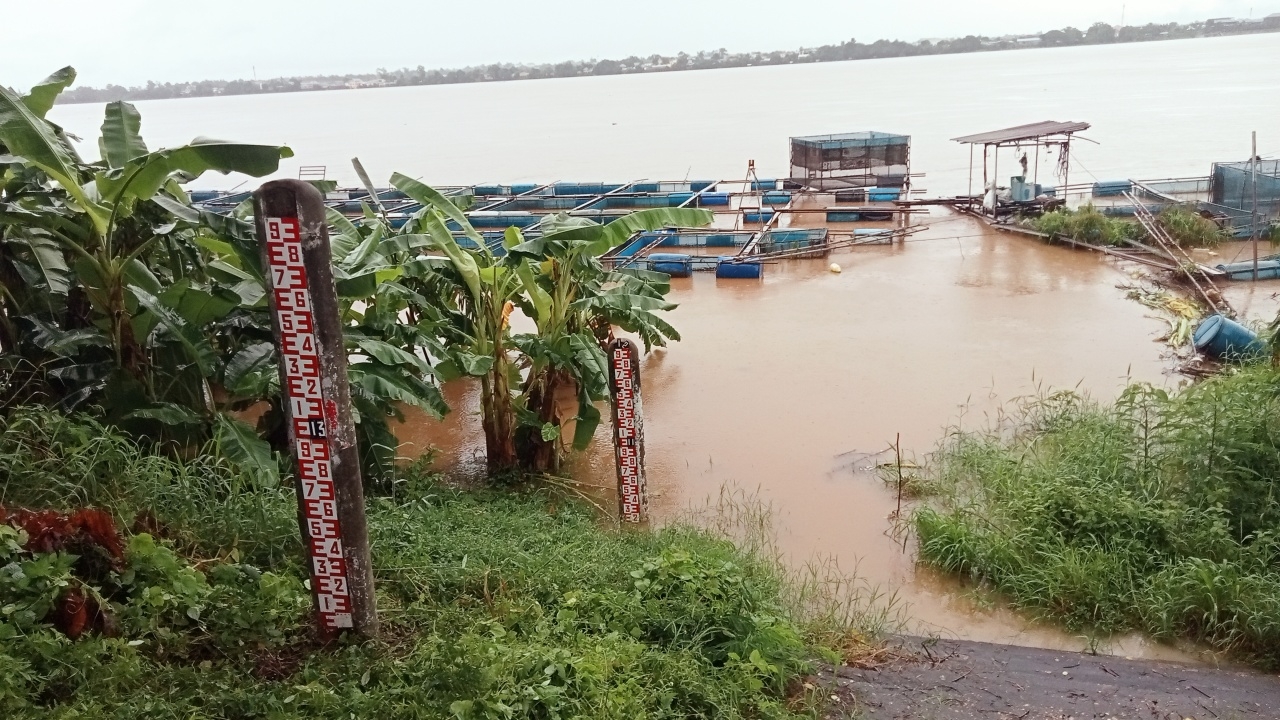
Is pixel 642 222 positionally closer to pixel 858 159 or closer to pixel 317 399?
pixel 317 399

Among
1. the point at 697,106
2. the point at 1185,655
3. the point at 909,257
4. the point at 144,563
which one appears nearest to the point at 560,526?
the point at 144,563

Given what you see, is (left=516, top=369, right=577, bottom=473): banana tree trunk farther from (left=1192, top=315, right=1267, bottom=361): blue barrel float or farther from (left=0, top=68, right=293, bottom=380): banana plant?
(left=1192, top=315, right=1267, bottom=361): blue barrel float

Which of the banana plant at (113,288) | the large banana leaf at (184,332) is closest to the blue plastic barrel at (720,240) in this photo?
the banana plant at (113,288)

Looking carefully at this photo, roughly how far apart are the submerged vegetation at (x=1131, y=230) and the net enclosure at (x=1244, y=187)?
0.94m

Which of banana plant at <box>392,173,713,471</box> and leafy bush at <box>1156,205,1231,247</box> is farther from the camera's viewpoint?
leafy bush at <box>1156,205,1231,247</box>

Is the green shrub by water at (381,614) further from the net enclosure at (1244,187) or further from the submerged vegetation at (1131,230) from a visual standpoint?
the net enclosure at (1244,187)

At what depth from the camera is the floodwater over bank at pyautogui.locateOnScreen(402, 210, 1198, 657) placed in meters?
5.25

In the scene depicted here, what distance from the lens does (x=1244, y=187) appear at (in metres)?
14.2

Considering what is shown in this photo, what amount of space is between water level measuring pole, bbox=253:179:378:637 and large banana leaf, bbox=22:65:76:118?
7.57 ft

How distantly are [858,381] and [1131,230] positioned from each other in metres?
8.23

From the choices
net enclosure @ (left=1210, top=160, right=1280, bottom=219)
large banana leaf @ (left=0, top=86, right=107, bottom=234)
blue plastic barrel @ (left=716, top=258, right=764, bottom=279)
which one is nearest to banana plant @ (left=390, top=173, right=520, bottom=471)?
large banana leaf @ (left=0, top=86, right=107, bottom=234)

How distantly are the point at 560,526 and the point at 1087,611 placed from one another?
8.52 ft

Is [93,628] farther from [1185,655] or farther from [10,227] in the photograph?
[1185,655]

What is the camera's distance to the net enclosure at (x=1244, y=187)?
1391 cm
